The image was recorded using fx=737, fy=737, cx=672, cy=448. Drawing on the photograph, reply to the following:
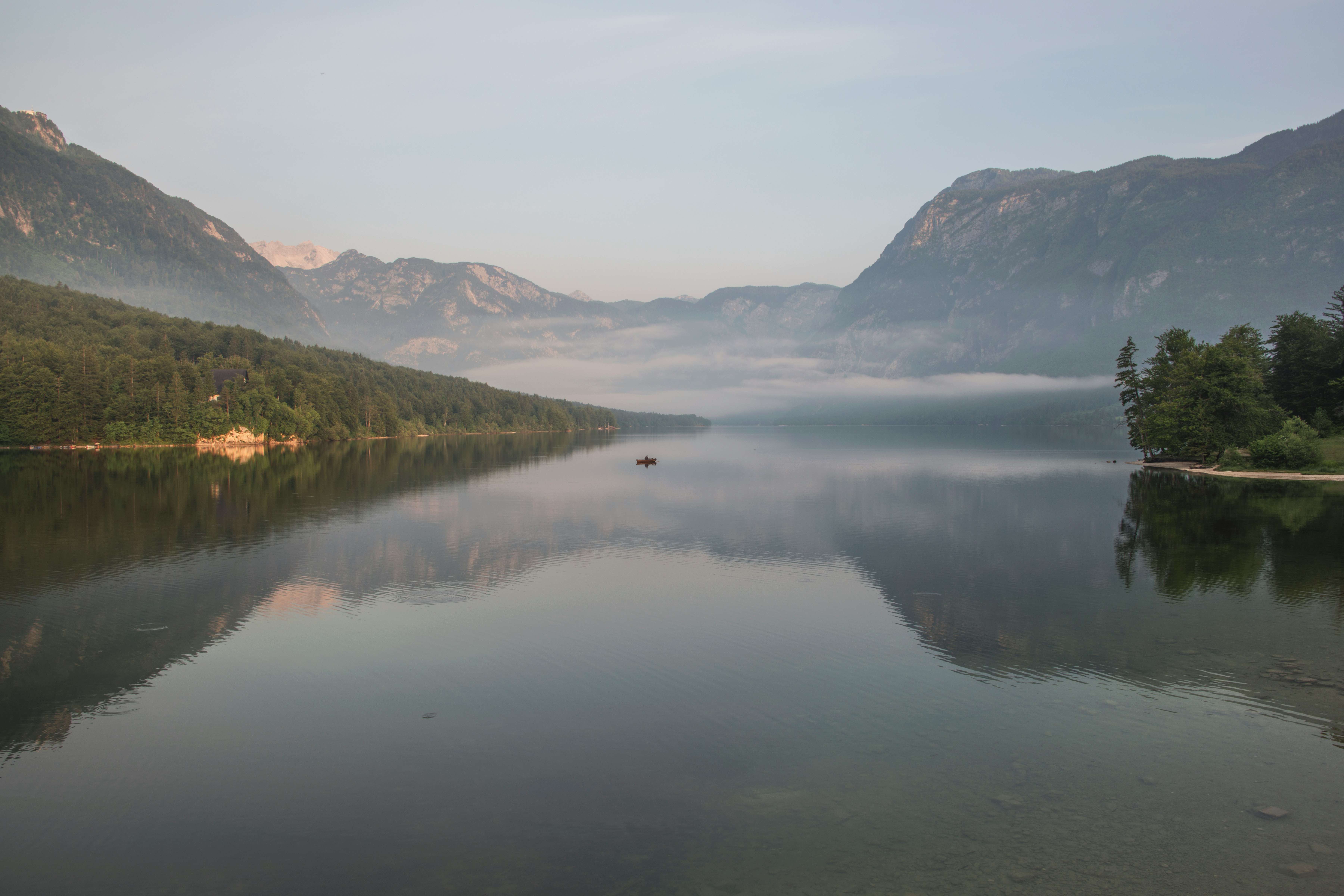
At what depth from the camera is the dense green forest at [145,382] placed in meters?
109

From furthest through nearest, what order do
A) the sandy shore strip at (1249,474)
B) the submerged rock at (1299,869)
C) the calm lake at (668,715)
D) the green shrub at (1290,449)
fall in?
1. the green shrub at (1290,449)
2. the sandy shore strip at (1249,474)
3. the calm lake at (668,715)
4. the submerged rock at (1299,869)

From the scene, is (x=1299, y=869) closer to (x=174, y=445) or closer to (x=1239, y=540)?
(x=1239, y=540)

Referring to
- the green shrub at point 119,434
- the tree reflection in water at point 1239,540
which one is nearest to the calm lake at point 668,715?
the tree reflection in water at point 1239,540

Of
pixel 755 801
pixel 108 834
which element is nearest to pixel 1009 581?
pixel 755 801

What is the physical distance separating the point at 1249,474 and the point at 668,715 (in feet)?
257

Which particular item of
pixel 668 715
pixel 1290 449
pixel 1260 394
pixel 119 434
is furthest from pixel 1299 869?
pixel 119 434

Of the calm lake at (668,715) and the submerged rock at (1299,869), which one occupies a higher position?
the submerged rock at (1299,869)

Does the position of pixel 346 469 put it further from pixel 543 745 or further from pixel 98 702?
pixel 543 745

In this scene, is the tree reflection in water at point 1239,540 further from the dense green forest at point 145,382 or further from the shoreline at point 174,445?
the dense green forest at point 145,382

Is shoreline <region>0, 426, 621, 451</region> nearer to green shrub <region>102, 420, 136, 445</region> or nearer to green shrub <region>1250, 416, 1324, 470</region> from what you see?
green shrub <region>102, 420, 136, 445</region>

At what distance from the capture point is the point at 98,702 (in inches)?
623

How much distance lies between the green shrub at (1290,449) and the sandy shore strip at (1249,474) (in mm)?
1955

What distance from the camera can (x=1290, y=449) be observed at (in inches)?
2753

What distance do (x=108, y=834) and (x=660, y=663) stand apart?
37.2 ft
